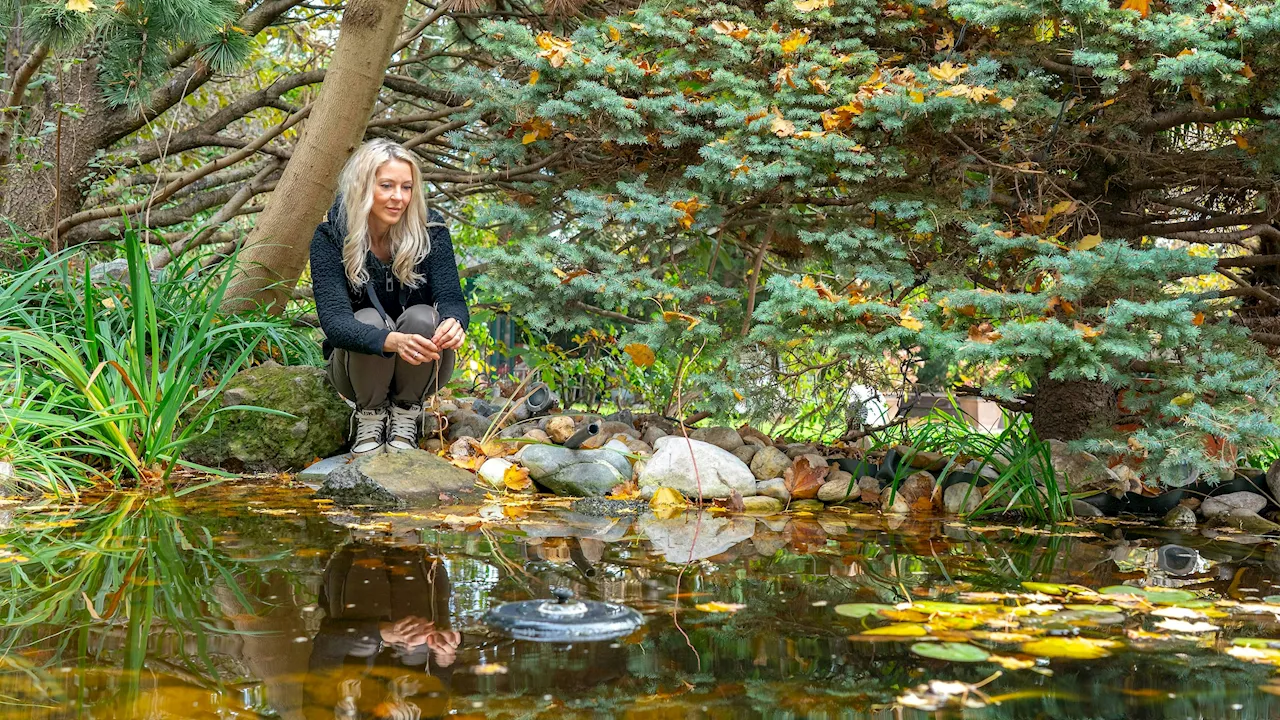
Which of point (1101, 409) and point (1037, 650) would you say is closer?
point (1037, 650)

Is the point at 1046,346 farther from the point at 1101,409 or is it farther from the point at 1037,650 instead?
the point at 1037,650

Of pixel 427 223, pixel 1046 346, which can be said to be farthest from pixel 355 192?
pixel 1046 346

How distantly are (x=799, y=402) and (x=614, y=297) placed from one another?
0.84 meters

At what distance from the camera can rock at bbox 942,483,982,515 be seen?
3.45 meters

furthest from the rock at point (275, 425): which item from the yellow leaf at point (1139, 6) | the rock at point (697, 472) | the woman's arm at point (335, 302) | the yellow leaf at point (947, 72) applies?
the yellow leaf at point (1139, 6)

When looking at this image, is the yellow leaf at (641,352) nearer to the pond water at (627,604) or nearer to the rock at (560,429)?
the rock at (560,429)

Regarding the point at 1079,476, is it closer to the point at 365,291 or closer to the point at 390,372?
the point at 390,372

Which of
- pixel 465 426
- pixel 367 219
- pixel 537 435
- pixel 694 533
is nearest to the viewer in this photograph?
pixel 694 533

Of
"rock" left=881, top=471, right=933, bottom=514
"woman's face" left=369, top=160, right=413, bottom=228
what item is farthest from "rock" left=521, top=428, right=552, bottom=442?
"rock" left=881, top=471, right=933, bottom=514

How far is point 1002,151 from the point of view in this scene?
3.46 metres

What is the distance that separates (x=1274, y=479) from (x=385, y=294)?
10.6 feet

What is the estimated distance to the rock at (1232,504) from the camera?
3.28 meters

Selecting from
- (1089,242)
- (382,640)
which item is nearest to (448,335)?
(382,640)

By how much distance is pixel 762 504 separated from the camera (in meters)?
3.56
